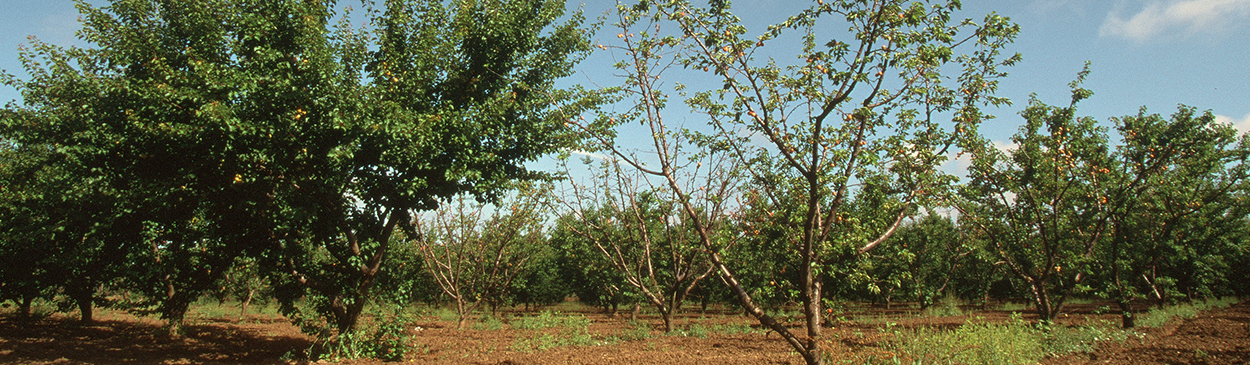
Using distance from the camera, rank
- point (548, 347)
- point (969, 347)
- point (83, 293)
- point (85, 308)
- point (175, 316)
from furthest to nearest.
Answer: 1. point (85, 308)
2. point (83, 293)
3. point (548, 347)
4. point (175, 316)
5. point (969, 347)

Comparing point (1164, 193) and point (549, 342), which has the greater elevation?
point (1164, 193)

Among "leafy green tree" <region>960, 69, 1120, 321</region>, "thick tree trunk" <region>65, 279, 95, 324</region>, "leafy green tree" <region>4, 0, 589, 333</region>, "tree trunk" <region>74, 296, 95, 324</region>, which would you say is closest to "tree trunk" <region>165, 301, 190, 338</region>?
"leafy green tree" <region>4, 0, 589, 333</region>

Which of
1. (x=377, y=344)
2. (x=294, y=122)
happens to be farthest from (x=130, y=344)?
(x=294, y=122)

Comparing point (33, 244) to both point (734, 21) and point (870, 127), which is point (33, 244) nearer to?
point (734, 21)

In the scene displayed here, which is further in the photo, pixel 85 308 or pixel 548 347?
pixel 85 308

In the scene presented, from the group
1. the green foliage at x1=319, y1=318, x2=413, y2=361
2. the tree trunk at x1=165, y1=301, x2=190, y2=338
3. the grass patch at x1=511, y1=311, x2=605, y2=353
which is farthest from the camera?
the grass patch at x1=511, y1=311, x2=605, y2=353

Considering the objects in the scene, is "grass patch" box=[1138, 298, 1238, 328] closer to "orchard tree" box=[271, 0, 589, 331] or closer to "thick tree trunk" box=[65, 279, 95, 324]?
Result: "orchard tree" box=[271, 0, 589, 331]

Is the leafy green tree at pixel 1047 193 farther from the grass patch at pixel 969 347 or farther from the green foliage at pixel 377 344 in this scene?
the green foliage at pixel 377 344

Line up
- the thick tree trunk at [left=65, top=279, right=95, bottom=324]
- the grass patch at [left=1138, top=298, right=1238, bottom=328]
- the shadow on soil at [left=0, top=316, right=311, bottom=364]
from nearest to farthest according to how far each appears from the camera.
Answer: the shadow on soil at [left=0, top=316, right=311, bottom=364]
the thick tree trunk at [left=65, top=279, right=95, bottom=324]
the grass patch at [left=1138, top=298, right=1238, bottom=328]

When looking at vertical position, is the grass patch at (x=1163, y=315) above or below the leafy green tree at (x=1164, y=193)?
below

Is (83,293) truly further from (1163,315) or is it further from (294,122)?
(1163,315)

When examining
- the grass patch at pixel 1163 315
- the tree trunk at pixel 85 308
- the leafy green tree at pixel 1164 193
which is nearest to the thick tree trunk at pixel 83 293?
the tree trunk at pixel 85 308

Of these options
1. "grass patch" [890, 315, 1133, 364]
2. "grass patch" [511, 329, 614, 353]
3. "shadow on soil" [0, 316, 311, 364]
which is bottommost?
"shadow on soil" [0, 316, 311, 364]

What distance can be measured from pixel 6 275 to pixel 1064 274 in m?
24.9
